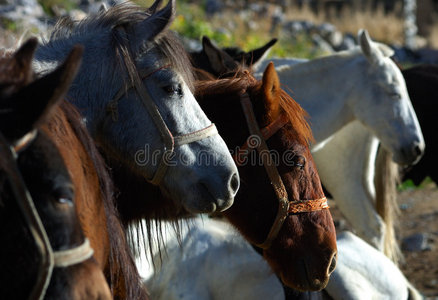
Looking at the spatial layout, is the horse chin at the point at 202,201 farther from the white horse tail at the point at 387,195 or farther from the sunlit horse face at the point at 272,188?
the white horse tail at the point at 387,195

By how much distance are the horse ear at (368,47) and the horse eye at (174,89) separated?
2545 mm

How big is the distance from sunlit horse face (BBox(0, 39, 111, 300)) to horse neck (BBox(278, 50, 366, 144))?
317cm

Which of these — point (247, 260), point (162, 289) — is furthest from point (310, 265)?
point (162, 289)

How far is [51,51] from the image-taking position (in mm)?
2355

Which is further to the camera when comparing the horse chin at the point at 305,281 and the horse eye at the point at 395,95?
the horse eye at the point at 395,95

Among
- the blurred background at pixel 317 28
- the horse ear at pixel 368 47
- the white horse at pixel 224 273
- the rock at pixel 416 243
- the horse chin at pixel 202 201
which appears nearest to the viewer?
the horse chin at pixel 202 201

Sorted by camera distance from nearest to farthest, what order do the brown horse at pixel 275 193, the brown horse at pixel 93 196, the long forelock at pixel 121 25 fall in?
the brown horse at pixel 93 196
the long forelock at pixel 121 25
the brown horse at pixel 275 193

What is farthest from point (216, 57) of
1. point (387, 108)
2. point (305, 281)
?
point (305, 281)

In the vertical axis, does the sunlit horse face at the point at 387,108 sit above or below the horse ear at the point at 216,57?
below

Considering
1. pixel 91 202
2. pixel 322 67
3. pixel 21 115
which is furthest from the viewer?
pixel 322 67

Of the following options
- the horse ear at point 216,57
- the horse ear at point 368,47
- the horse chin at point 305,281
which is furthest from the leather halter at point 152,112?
the horse ear at point 368,47

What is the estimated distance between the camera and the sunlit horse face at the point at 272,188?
8.63ft

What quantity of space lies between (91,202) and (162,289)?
56.9 inches

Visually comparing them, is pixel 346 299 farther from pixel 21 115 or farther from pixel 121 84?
pixel 21 115
